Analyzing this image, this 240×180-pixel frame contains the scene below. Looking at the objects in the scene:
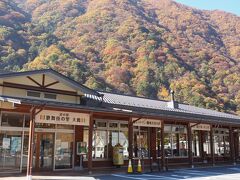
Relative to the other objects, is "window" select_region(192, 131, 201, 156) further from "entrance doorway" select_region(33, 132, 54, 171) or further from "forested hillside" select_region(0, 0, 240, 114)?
"forested hillside" select_region(0, 0, 240, 114)

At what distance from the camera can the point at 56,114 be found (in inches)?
515

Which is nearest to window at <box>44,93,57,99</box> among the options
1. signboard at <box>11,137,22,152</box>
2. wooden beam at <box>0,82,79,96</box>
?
wooden beam at <box>0,82,79,96</box>

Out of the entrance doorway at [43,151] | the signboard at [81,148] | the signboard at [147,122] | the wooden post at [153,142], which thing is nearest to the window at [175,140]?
the wooden post at [153,142]

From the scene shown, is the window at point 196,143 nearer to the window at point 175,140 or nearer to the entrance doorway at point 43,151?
the window at point 175,140

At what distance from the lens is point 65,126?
1545 cm

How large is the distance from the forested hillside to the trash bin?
2572 cm

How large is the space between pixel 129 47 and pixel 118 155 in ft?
128

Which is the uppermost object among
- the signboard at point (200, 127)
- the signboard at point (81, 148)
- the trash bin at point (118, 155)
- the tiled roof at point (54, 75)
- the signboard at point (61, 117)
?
the tiled roof at point (54, 75)

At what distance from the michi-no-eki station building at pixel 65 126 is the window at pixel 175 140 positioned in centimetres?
→ 7

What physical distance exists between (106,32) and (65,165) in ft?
154

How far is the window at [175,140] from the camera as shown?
2005cm

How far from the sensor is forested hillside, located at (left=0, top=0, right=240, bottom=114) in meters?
45.3

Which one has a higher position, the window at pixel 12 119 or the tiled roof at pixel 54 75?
the tiled roof at pixel 54 75

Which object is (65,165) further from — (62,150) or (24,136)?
Answer: (24,136)
